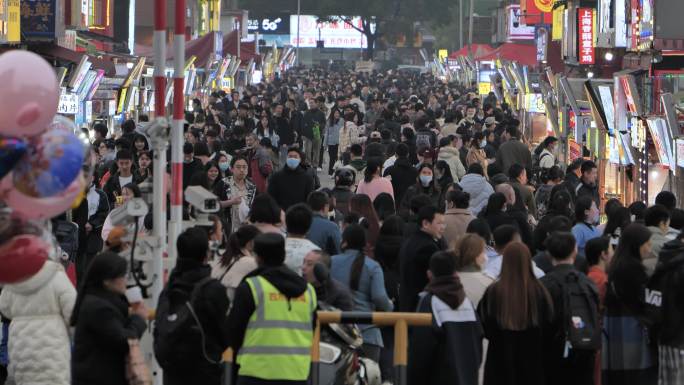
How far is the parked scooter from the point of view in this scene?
9.29m

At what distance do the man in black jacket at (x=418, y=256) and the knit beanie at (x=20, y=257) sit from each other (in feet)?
16.6

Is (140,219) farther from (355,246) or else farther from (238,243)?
(238,243)

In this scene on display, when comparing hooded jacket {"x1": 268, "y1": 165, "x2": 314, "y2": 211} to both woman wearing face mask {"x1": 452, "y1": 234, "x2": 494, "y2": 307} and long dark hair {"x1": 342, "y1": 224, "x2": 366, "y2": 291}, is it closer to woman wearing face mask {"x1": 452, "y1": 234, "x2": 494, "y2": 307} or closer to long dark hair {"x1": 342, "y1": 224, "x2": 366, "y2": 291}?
long dark hair {"x1": 342, "y1": 224, "x2": 366, "y2": 291}

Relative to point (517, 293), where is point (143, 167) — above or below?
above

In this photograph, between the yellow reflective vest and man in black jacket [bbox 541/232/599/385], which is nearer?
the yellow reflective vest

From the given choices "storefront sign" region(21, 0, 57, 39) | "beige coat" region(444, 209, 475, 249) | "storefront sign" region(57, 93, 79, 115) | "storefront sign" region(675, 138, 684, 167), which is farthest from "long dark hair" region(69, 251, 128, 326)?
"storefront sign" region(21, 0, 57, 39)

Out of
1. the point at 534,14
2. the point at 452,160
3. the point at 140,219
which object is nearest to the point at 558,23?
the point at 534,14

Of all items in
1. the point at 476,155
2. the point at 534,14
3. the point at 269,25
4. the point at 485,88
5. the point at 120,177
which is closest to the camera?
the point at 120,177

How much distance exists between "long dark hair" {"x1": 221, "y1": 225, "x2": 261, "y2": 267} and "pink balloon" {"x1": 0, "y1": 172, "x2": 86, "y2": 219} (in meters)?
3.08

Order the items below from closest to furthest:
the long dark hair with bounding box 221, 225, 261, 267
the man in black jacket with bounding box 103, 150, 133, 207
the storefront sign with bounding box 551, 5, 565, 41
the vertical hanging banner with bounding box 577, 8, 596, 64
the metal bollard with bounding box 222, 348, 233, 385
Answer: the metal bollard with bounding box 222, 348, 233, 385, the long dark hair with bounding box 221, 225, 261, 267, the man in black jacket with bounding box 103, 150, 133, 207, the vertical hanging banner with bounding box 577, 8, 596, 64, the storefront sign with bounding box 551, 5, 565, 41

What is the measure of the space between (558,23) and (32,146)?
3916 centimetres

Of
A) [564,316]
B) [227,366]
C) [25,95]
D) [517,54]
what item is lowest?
[227,366]

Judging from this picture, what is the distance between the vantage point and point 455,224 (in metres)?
13.1

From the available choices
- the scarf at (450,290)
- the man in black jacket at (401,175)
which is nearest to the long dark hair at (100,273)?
the scarf at (450,290)
